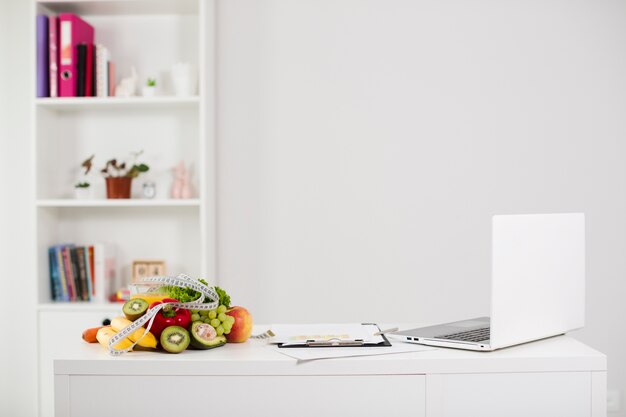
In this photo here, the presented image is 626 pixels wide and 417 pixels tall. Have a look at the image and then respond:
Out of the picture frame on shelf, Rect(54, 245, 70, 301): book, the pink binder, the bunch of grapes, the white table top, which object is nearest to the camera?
the white table top

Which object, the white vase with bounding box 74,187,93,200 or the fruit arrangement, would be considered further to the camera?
the white vase with bounding box 74,187,93,200

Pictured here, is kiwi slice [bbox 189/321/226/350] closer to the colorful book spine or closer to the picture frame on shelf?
the picture frame on shelf

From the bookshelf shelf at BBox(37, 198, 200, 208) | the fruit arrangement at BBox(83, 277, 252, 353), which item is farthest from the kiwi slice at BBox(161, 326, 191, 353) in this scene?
the bookshelf shelf at BBox(37, 198, 200, 208)

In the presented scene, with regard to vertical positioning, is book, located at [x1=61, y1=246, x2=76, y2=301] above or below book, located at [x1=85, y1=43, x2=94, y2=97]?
below

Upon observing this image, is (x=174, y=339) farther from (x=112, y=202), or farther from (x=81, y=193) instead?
(x=81, y=193)

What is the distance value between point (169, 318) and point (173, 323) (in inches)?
0.6

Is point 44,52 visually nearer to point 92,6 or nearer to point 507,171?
point 92,6

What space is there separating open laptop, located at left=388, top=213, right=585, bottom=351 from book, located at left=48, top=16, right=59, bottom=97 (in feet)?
6.81

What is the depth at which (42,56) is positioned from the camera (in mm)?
3146

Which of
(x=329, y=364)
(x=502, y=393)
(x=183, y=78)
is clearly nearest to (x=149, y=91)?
(x=183, y=78)

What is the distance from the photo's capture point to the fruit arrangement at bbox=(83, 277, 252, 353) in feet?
5.36

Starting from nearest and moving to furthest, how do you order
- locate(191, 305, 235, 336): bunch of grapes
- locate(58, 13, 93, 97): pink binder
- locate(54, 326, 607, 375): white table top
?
locate(54, 326, 607, 375): white table top → locate(191, 305, 235, 336): bunch of grapes → locate(58, 13, 93, 97): pink binder

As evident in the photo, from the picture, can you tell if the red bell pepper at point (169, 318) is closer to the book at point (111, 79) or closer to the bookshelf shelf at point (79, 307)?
the bookshelf shelf at point (79, 307)

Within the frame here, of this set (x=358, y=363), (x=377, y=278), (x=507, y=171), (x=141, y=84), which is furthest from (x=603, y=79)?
(x=358, y=363)
